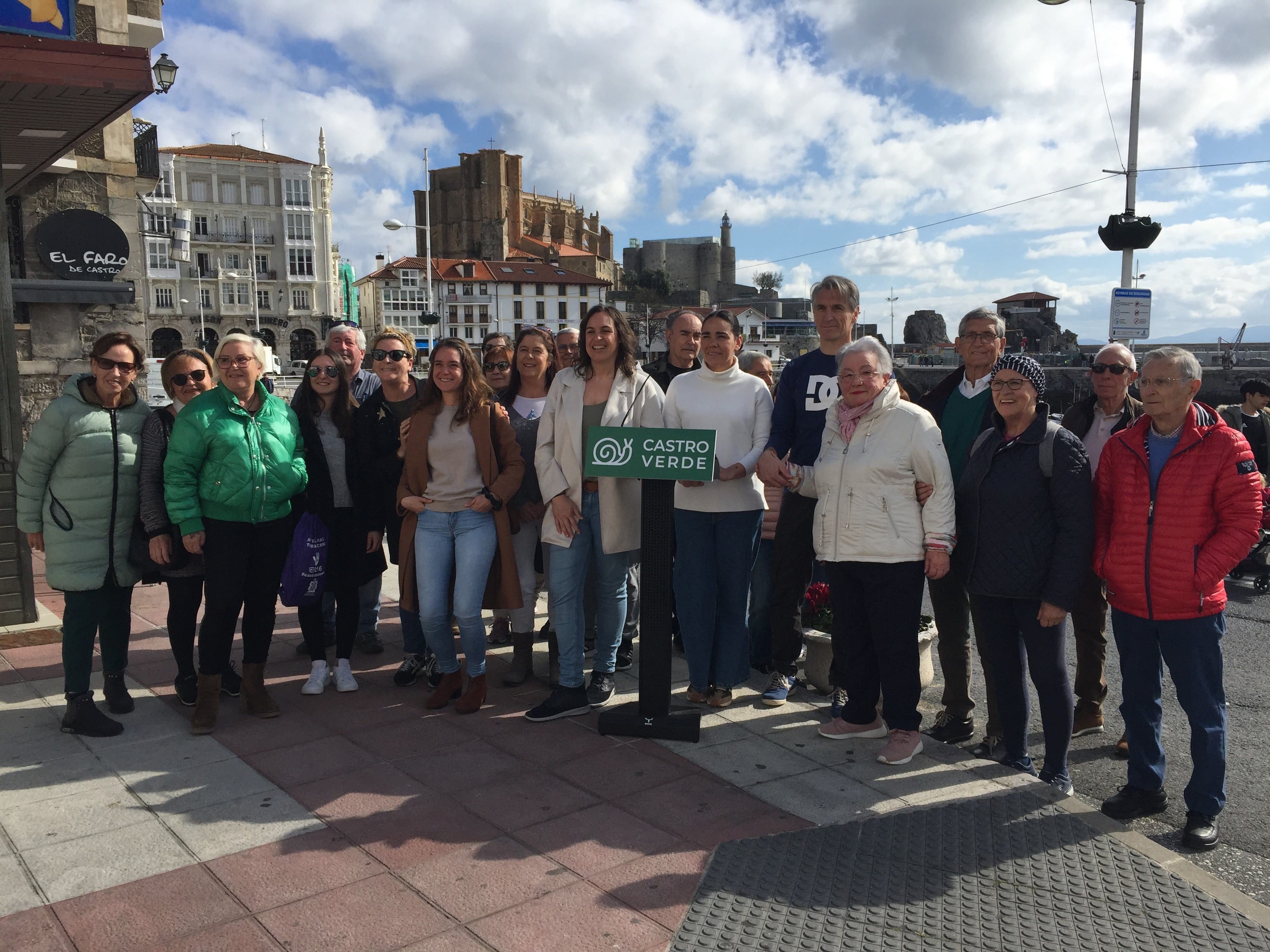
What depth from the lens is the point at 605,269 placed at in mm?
113938

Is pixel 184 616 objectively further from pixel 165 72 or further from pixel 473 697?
pixel 165 72

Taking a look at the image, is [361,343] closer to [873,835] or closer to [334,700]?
[334,700]

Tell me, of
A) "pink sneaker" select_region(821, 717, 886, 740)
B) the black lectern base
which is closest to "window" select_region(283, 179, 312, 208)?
the black lectern base

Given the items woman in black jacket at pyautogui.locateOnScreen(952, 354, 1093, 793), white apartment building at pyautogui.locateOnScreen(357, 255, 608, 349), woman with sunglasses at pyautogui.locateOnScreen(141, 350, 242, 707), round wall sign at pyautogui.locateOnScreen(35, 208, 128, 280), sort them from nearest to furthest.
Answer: woman in black jacket at pyautogui.locateOnScreen(952, 354, 1093, 793) < woman with sunglasses at pyautogui.locateOnScreen(141, 350, 242, 707) < round wall sign at pyautogui.locateOnScreen(35, 208, 128, 280) < white apartment building at pyautogui.locateOnScreen(357, 255, 608, 349)

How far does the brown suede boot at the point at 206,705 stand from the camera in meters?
4.50

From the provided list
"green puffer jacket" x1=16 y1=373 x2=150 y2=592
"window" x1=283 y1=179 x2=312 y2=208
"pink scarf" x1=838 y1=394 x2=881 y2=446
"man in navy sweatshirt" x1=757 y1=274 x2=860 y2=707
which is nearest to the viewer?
"pink scarf" x1=838 y1=394 x2=881 y2=446

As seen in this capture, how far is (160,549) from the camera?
4.48 metres

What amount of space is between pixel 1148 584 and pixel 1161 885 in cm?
111

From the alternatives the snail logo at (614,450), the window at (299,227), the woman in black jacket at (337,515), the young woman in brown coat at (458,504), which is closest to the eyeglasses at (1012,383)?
the snail logo at (614,450)

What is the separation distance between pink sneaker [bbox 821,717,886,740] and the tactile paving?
81 centimetres

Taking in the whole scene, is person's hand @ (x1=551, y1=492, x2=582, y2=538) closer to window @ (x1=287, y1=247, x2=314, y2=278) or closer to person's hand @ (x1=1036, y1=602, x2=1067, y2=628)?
person's hand @ (x1=1036, y1=602, x2=1067, y2=628)

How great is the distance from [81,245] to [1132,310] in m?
12.9

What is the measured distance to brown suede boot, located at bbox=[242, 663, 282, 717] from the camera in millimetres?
4750

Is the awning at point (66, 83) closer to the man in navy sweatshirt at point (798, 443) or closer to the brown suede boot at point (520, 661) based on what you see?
the brown suede boot at point (520, 661)
